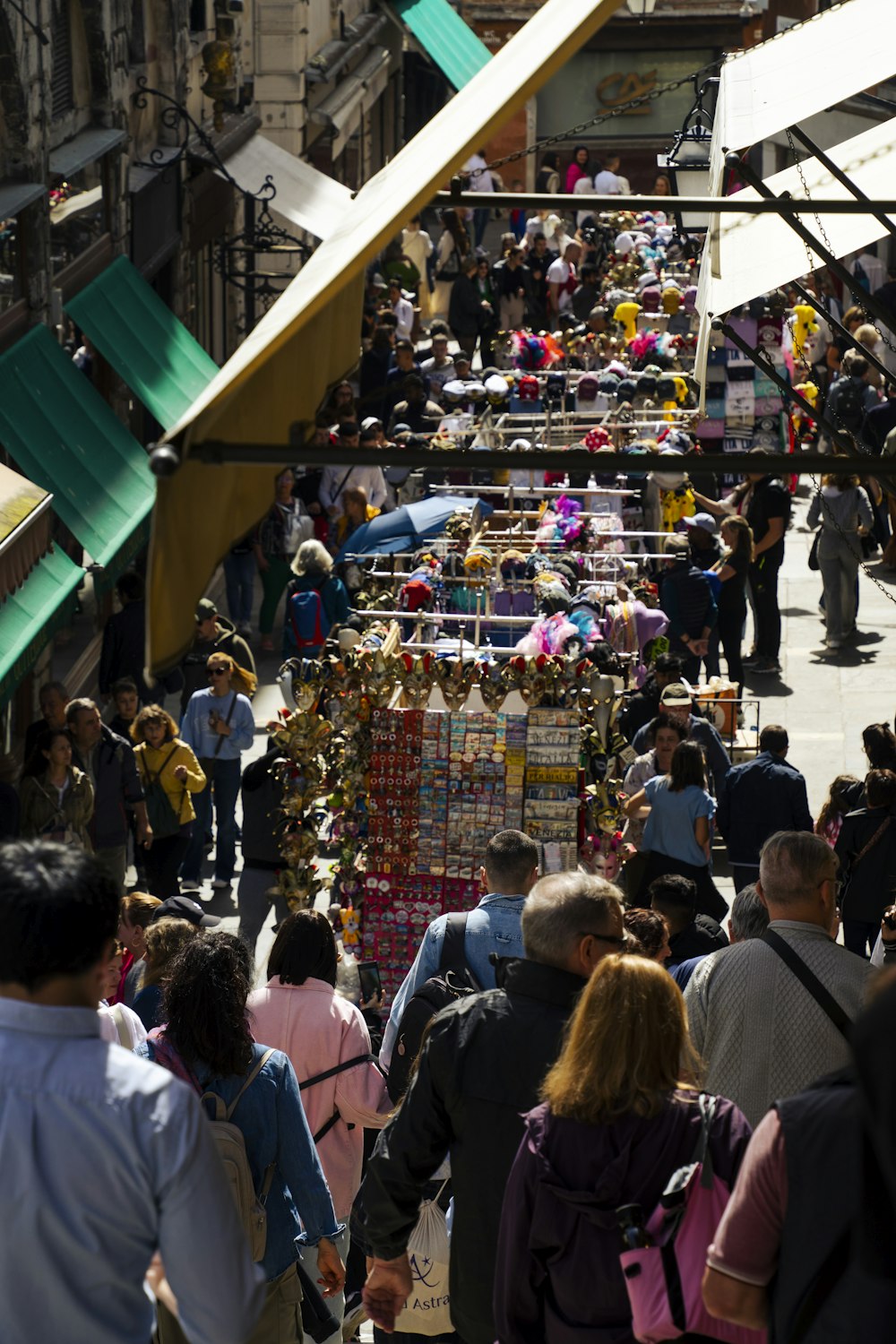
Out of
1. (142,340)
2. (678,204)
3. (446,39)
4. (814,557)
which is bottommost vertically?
(814,557)

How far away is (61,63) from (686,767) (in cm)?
908

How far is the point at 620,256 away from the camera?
28.2m

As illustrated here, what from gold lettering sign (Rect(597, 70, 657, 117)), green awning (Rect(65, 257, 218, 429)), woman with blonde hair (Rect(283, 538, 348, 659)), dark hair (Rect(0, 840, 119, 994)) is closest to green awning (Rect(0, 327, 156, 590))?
green awning (Rect(65, 257, 218, 429))

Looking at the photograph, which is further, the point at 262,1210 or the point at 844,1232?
the point at 262,1210

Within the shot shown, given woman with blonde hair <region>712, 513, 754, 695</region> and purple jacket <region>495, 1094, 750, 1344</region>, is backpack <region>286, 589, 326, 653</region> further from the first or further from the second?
purple jacket <region>495, 1094, 750, 1344</region>

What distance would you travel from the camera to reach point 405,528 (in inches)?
555

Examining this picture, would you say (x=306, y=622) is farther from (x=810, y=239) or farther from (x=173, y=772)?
(x=810, y=239)

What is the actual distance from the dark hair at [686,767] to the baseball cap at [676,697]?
1201 mm

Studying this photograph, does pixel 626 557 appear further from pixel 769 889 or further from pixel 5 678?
pixel 769 889

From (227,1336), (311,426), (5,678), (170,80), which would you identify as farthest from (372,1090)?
(170,80)

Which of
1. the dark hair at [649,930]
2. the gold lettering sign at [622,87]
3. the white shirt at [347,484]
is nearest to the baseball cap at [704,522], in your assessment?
the white shirt at [347,484]

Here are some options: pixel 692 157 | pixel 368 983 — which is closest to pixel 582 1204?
pixel 368 983

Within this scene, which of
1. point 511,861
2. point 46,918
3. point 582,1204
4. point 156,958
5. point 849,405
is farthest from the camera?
point 849,405

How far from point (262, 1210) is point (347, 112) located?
91.8ft
